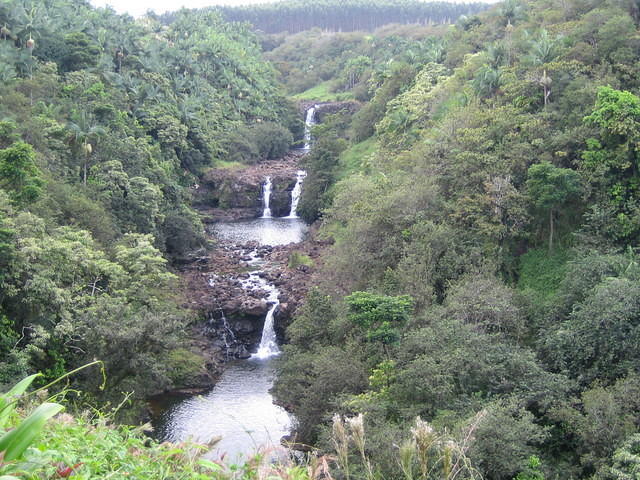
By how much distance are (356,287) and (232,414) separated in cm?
701

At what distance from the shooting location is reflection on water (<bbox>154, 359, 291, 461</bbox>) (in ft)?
67.4

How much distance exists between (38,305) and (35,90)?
861 inches

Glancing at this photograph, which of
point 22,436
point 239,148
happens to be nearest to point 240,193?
point 239,148

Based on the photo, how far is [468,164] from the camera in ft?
84.6

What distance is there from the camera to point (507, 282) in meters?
23.4

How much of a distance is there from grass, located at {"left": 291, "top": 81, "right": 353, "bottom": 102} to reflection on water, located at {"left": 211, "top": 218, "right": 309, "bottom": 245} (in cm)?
3342

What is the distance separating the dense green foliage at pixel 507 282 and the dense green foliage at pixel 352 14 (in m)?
104

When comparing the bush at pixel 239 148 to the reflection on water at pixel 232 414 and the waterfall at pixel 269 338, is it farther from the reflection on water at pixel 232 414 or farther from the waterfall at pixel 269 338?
the reflection on water at pixel 232 414

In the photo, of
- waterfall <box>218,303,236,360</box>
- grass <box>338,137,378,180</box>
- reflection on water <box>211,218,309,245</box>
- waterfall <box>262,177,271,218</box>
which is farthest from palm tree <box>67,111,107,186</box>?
waterfall <box>262,177,271,218</box>

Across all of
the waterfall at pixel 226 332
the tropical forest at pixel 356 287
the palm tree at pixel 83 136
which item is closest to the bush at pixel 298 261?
the tropical forest at pixel 356 287

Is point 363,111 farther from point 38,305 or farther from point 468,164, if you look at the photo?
point 38,305

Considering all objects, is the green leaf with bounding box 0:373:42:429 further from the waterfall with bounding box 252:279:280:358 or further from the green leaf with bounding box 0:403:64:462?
the waterfall with bounding box 252:279:280:358

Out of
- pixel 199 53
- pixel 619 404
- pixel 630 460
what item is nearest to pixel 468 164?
pixel 619 404

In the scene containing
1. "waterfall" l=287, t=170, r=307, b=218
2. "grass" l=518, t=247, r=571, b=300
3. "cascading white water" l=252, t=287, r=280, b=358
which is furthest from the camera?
"waterfall" l=287, t=170, r=307, b=218
